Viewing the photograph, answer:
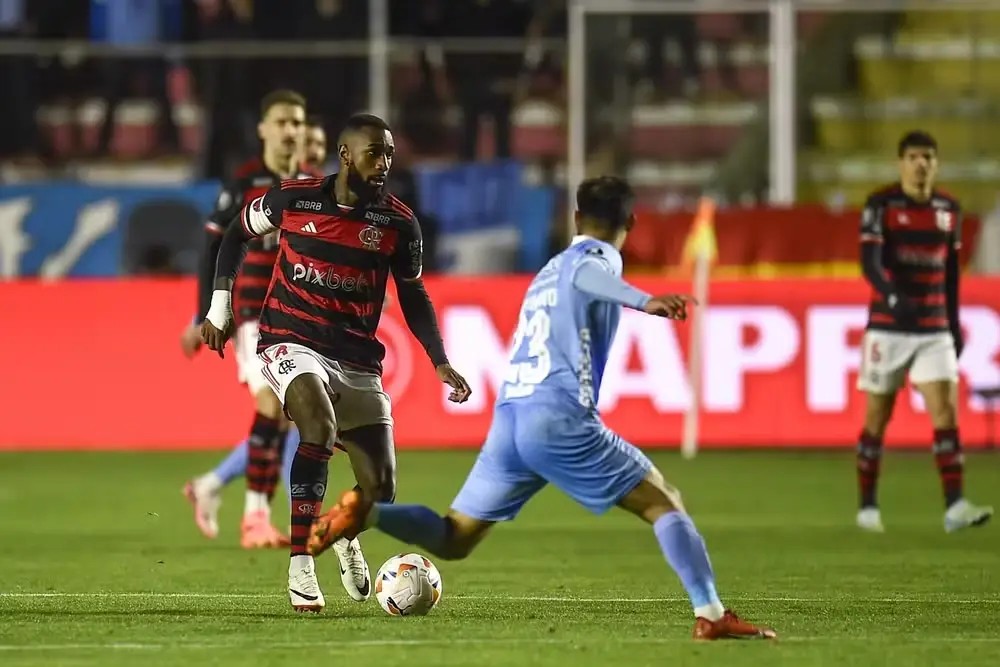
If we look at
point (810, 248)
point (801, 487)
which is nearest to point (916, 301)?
point (801, 487)

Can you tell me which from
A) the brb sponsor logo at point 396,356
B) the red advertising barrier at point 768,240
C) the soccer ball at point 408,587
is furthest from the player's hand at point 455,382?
the red advertising barrier at point 768,240

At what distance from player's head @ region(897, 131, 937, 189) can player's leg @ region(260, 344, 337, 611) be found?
4.73 metres

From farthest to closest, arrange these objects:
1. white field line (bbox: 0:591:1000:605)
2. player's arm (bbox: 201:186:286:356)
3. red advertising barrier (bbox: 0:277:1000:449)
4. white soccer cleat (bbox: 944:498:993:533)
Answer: red advertising barrier (bbox: 0:277:1000:449)
white soccer cleat (bbox: 944:498:993:533)
white field line (bbox: 0:591:1000:605)
player's arm (bbox: 201:186:286:356)

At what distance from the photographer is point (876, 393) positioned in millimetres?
11625

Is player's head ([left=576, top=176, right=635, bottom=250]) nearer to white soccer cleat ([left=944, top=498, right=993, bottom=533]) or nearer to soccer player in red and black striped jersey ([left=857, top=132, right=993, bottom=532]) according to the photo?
soccer player in red and black striped jersey ([left=857, top=132, right=993, bottom=532])

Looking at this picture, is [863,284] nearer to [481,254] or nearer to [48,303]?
[481,254]

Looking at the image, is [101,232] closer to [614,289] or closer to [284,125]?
[284,125]

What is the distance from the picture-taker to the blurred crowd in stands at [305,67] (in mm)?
19594

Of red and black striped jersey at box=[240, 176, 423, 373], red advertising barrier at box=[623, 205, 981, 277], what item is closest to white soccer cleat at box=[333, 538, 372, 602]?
red and black striped jersey at box=[240, 176, 423, 373]

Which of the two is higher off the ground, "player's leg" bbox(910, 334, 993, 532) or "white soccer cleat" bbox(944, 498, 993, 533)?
"player's leg" bbox(910, 334, 993, 532)

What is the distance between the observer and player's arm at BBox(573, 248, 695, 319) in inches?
251

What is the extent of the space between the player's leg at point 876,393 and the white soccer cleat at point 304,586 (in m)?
4.82

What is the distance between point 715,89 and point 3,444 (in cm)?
803

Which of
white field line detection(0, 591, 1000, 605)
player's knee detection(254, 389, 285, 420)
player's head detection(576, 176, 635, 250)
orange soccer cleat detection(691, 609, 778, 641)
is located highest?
player's head detection(576, 176, 635, 250)
